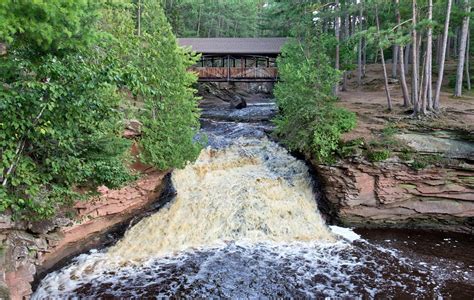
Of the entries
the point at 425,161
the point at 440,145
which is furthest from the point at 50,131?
the point at 440,145

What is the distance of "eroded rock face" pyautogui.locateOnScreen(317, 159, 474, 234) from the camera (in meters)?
11.1

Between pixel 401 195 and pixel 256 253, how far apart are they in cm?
540

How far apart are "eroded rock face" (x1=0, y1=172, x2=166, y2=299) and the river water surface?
1.50 ft

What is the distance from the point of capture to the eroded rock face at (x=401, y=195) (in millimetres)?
11055

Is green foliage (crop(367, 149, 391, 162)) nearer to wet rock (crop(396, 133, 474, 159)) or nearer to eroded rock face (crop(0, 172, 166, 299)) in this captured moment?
wet rock (crop(396, 133, 474, 159))

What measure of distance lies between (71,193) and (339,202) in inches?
328

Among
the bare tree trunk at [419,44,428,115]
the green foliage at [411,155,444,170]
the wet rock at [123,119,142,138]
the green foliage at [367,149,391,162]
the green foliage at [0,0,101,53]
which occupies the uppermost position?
the green foliage at [0,0,101,53]

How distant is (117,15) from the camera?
12.7 m

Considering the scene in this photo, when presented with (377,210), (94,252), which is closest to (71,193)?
(94,252)

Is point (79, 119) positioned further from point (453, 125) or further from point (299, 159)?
point (453, 125)

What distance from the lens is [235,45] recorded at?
27578 mm

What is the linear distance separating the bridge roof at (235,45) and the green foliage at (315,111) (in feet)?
43.4

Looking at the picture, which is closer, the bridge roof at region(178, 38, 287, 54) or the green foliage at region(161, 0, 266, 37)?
the bridge roof at region(178, 38, 287, 54)

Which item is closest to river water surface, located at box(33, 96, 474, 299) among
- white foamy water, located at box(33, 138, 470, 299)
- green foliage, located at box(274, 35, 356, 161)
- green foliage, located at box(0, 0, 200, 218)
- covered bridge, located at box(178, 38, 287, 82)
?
white foamy water, located at box(33, 138, 470, 299)
